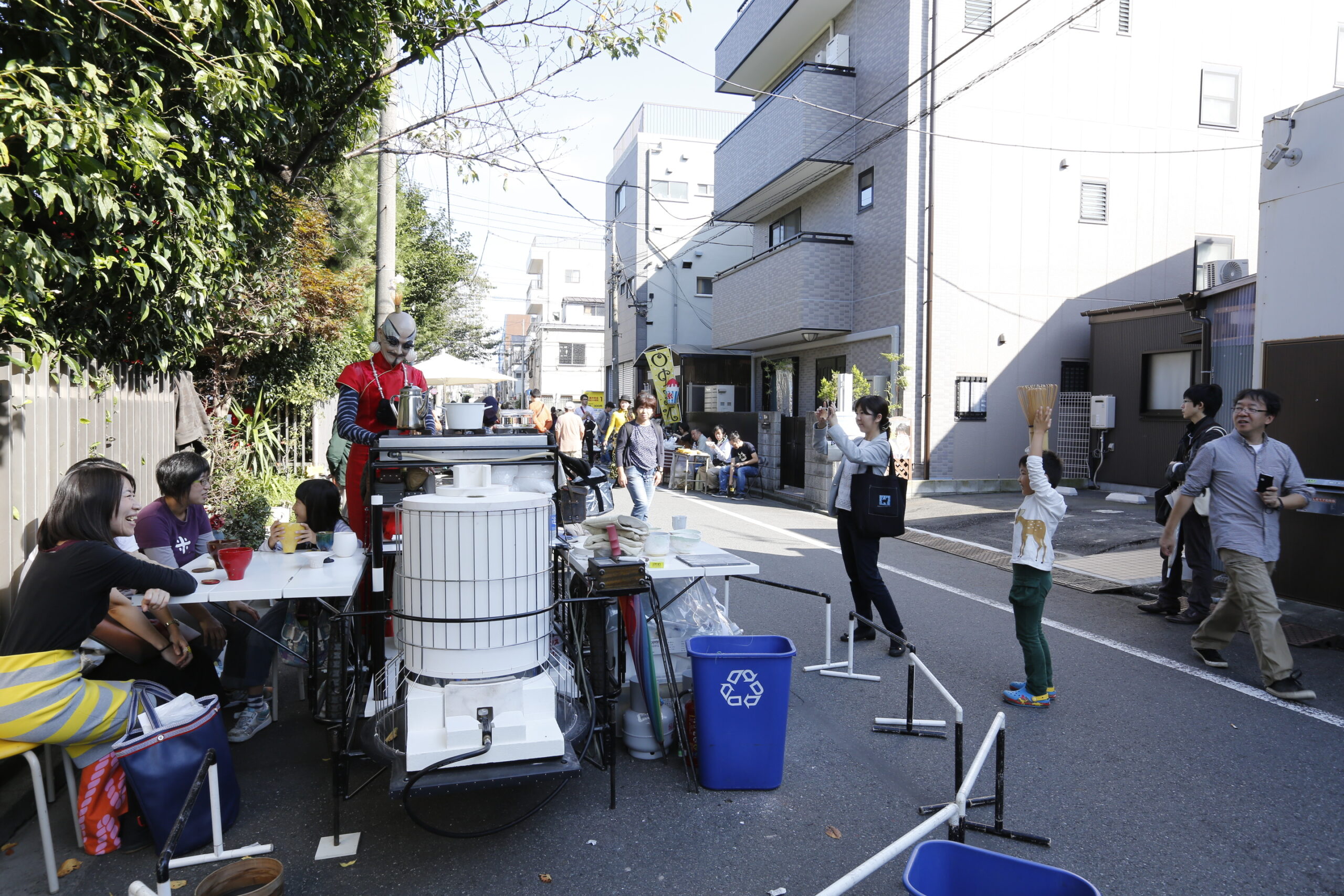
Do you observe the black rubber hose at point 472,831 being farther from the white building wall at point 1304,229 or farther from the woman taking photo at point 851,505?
the white building wall at point 1304,229

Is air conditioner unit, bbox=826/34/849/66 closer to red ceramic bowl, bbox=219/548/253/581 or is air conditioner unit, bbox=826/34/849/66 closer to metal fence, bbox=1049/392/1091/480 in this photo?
metal fence, bbox=1049/392/1091/480

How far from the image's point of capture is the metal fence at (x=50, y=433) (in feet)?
13.4

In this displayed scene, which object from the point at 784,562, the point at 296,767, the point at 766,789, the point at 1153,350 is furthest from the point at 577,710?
the point at 1153,350

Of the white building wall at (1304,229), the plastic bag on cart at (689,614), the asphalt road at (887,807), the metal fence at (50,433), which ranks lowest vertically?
the asphalt road at (887,807)

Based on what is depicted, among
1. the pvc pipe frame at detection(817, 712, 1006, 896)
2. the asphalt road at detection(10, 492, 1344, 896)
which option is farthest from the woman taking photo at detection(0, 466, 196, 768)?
the pvc pipe frame at detection(817, 712, 1006, 896)

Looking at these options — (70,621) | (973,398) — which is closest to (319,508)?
(70,621)

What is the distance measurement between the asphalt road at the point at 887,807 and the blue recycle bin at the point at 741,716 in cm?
10

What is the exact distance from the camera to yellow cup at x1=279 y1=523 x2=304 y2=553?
454cm

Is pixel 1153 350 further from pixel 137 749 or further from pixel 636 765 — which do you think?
pixel 137 749

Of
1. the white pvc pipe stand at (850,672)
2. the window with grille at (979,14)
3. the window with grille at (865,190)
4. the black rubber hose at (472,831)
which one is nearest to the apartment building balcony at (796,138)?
the window with grille at (865,190)

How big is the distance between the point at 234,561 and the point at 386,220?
19.2 ft

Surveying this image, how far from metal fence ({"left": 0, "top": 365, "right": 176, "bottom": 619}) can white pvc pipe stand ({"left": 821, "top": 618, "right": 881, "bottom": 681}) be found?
467 centimetres

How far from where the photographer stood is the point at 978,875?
2.61 m

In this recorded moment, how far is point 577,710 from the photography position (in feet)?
12.7
